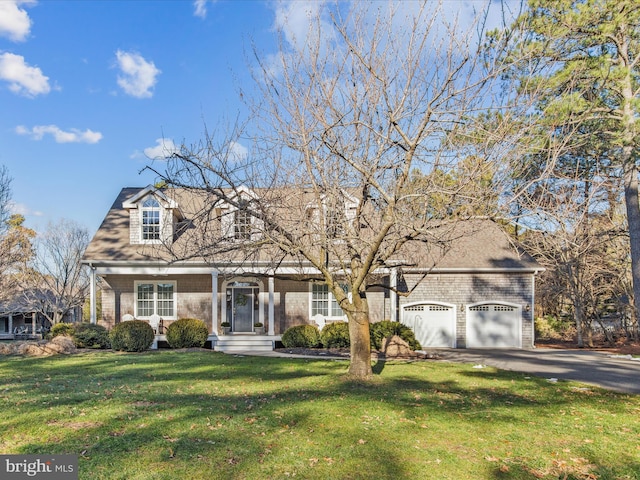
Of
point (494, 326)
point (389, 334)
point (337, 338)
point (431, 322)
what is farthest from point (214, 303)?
point (494, 326)

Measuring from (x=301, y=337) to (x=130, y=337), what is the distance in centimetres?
593

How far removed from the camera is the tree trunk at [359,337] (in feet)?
28.5

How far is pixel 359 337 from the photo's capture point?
873 centimetres

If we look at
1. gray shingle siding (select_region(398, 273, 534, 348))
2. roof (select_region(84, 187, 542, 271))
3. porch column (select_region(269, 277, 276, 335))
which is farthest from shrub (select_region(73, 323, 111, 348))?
gray shingle siding (select_region(398, 273, 534, 348))

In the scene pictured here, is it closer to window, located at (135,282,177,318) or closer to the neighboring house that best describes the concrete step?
window, located at (135,282,177,318)

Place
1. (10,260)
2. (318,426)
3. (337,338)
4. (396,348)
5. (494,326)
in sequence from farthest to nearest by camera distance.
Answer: (10,260)
(494,326)
(337,338)
(396,348)
(318,426)

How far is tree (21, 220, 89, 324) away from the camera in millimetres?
26703

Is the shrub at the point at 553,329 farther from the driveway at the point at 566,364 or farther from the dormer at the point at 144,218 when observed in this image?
the dormer at the point at 144,218

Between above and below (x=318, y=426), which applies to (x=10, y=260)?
above

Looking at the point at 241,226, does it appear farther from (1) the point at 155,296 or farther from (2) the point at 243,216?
(1) the point at 155,296

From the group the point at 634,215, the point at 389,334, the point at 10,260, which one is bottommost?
the point at 389,334

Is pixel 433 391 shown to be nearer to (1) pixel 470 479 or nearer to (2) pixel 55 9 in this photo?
(1) pixel 470 479

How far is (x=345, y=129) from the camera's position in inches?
314

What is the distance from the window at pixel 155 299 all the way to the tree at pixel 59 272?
12.2 meters
